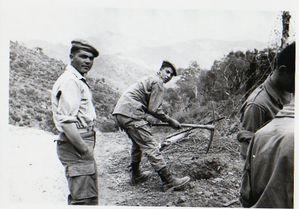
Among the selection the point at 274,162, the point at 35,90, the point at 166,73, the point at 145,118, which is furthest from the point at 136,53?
the point at 274,162

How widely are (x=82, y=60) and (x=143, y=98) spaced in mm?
528

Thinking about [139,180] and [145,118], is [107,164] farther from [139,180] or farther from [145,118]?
[145,118]

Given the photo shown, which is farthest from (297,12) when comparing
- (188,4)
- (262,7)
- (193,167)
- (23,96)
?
(23,96)

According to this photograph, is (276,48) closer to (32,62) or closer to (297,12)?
(297,12)

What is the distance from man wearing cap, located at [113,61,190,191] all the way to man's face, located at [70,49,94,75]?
1.23 feet

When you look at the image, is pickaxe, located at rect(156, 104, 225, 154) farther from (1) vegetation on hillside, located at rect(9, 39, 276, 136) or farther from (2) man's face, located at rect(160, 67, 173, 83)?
(2) man's face, located at rect(160, 67, 173, 83)

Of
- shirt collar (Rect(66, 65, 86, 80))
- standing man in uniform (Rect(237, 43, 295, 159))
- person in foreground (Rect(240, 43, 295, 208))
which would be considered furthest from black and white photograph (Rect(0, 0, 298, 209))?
person in foreground (Rect(240, 43, 295, 208))

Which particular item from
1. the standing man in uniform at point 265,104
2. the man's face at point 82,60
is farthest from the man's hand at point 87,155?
the standing man in uniform at point 265,104

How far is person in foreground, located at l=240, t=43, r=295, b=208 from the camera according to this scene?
134 centimetres

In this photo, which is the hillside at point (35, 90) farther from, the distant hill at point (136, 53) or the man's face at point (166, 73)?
the man's face at point (166, 73)

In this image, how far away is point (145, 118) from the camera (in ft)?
8.72

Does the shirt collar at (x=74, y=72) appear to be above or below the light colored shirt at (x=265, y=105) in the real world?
above

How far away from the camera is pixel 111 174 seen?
8.52 feet

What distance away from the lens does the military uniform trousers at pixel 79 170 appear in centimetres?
216
